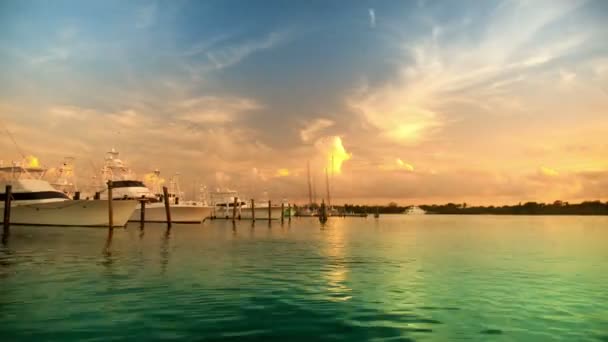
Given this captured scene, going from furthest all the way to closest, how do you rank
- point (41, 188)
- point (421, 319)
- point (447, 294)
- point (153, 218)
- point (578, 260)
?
1. point (153, 218)
2. point (41, 188)
3. point (578, 260)
4. point (447, 294)
5. point (421, 319)

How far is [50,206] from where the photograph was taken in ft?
169

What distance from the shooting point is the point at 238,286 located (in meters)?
13.6

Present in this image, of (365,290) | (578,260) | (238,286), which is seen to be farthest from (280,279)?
(578,260)

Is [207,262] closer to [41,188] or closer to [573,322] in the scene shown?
[573,322]

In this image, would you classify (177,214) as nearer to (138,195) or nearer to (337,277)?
(138,195)

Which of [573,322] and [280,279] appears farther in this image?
[280,279]

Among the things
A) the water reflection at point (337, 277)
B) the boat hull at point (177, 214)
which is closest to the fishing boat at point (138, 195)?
the boat hull at point (177, 214)

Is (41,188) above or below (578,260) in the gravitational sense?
above

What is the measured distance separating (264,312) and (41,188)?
52749 millimetres

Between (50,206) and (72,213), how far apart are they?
2.64 meters

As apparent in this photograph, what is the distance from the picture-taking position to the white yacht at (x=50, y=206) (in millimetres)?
51203

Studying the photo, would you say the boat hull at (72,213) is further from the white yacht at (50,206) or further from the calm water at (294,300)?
the calm water at (294,300)

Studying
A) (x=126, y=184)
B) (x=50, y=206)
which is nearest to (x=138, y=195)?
(x=126, y=184)

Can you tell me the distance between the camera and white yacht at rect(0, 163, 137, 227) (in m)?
51.2
